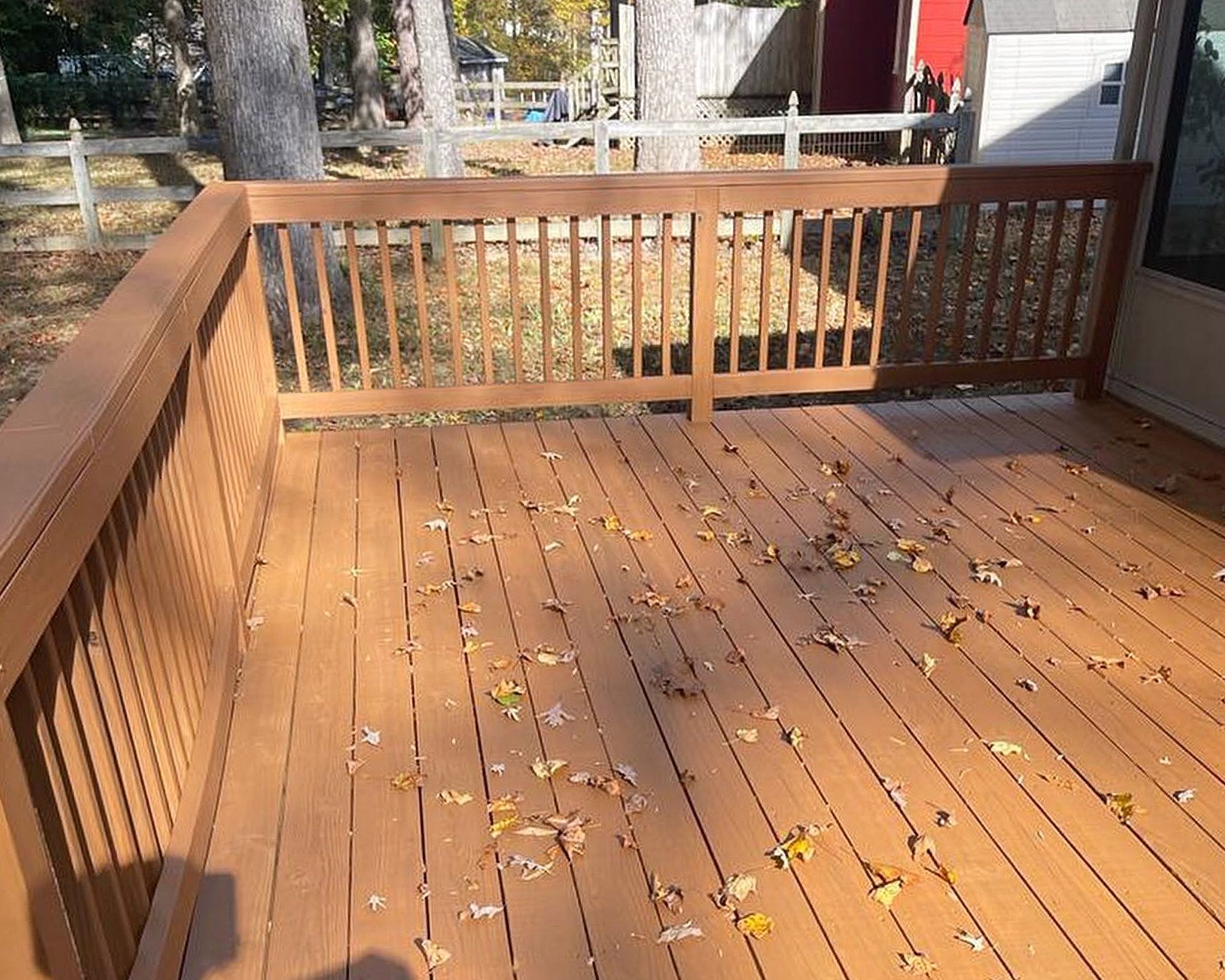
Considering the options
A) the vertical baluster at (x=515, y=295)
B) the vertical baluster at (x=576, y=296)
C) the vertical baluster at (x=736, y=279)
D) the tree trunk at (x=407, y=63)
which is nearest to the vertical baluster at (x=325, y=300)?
the vertical baluster at (x=515, y=295)

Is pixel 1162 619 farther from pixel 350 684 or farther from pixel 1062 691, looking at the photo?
pixel 350 684

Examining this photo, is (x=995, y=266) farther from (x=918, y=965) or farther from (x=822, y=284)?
(x=918, y=965)

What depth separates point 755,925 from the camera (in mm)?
1999

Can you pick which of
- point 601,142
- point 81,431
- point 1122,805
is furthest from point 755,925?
point 601,142

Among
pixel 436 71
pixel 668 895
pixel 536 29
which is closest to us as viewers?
pixel 668 895

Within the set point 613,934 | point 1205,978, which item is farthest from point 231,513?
point 1205,978

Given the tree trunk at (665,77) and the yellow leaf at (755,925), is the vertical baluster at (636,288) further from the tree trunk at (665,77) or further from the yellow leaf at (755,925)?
the tree trunk at (665,77)

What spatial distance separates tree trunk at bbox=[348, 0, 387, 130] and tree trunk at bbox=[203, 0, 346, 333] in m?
9.19

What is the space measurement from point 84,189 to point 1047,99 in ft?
32.6

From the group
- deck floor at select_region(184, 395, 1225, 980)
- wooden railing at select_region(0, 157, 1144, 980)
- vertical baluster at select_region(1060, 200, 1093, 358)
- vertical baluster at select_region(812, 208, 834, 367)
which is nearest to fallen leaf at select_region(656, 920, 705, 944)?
deck floor at select_region(184, 395, 1225, 980)

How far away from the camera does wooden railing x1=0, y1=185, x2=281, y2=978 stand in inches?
48.7

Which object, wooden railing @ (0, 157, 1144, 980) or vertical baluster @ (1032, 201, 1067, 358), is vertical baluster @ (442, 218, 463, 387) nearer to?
wooden railing @ (0, 157, 1144, 980)

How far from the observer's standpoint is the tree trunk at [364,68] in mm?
15719

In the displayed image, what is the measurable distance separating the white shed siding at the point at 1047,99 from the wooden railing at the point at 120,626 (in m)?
10.9
